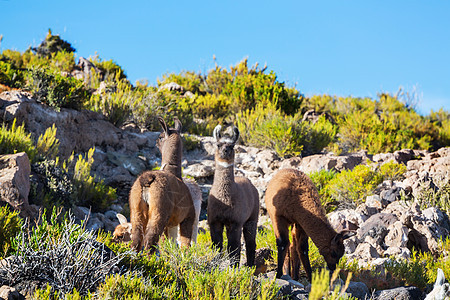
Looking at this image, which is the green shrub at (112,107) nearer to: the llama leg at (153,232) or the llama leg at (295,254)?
the llama leg at (295,254)

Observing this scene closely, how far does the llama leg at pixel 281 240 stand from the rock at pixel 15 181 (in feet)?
14.1

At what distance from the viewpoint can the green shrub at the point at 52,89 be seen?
42.0ft

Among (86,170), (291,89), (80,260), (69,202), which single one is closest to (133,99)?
(86,170)

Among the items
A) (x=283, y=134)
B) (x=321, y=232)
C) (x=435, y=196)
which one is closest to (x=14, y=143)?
(x=321, y=232)

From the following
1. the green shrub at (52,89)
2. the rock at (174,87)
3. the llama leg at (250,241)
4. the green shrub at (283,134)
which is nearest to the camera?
the llama leg at (250,241)

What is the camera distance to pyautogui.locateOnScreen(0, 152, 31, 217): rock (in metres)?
7.69

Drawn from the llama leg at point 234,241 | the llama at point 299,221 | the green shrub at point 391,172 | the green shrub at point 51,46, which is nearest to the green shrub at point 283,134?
the green shrub at point 391,172

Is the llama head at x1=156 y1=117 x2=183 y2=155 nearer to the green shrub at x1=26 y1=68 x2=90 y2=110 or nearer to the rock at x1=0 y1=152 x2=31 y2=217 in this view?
the rock at x1=0 y1=152 x2=31 y2=217

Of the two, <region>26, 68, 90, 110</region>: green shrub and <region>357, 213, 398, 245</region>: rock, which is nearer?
<region>357, 213, 398, 245</region>: rock

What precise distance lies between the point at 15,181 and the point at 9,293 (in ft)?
13.3

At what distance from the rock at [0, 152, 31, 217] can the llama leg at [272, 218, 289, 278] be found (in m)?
4.29

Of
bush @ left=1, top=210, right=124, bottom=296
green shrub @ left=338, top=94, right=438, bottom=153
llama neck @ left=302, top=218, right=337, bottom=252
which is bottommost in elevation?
bush @ left=1, top=210, right=124, bottom=296

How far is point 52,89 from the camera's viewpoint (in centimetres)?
1280

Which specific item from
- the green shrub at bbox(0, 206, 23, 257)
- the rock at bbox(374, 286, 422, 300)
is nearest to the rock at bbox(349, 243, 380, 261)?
the rock at bbox(374, 286, 422, 300)
